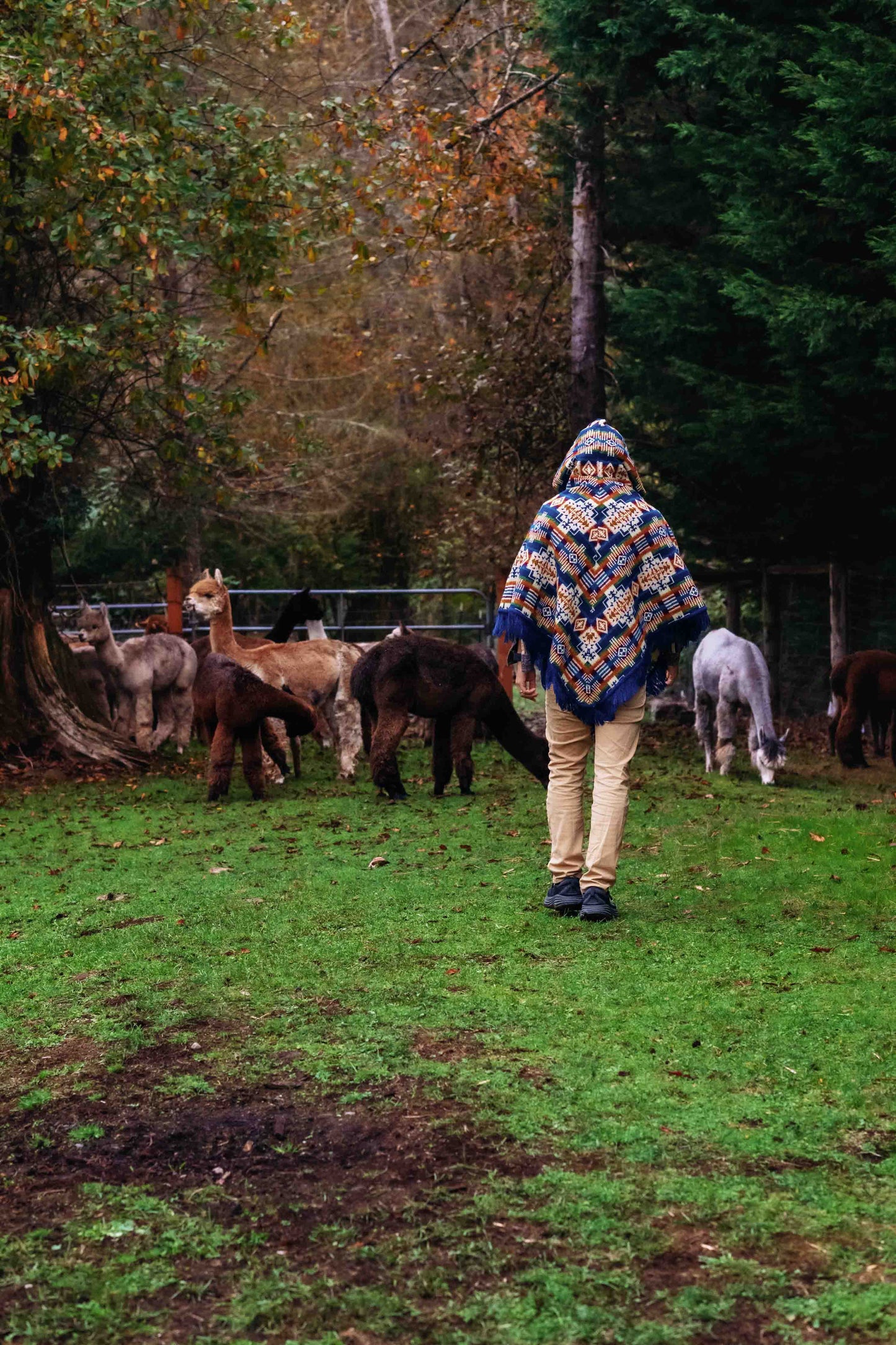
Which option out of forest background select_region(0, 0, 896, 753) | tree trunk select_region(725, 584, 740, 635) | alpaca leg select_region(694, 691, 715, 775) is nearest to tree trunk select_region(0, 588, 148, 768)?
forest background select_region(0, 0, 896, 753)

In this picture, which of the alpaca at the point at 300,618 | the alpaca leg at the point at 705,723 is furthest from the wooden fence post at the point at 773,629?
the alpaca at the point at 300,618

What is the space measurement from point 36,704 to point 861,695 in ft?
26.3

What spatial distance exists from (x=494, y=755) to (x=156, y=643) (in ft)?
12.3

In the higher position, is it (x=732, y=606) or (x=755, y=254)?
(x=755, y=254)

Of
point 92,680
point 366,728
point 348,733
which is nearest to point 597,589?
point 348,733

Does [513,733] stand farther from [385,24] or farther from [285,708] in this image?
[385,24]

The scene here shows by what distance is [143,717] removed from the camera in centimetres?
1653

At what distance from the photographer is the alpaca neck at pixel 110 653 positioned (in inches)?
645

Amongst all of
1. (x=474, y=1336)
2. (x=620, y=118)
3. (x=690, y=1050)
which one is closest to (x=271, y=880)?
(x=690, y=1050)

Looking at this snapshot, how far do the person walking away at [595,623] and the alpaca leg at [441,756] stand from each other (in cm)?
533

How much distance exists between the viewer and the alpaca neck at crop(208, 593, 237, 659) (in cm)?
1410

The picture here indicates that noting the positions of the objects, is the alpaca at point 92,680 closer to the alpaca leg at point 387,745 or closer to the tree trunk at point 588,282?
the alpaca leg at point 387,745

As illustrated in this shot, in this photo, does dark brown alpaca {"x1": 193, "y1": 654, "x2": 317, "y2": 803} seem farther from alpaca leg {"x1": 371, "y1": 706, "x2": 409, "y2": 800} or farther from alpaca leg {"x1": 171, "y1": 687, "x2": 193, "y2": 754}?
alpaca leg {"x1": 171, "y1": 687, "x2": 193, "y2": 754}

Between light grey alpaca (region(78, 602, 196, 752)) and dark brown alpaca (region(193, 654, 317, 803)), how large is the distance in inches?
130
